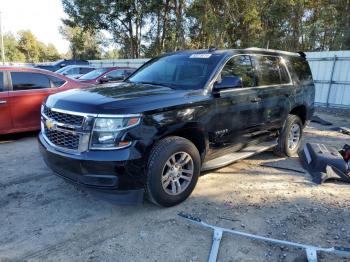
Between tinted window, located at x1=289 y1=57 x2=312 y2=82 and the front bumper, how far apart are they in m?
4.07

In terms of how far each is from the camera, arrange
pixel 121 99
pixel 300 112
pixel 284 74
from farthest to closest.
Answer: pixel 300 112, pixel 284 74, pixel 121 99

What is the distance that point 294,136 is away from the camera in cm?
639

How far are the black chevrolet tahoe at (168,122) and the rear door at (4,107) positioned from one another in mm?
3053

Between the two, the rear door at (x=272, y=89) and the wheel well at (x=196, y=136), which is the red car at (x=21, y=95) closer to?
the wheel well at (x=196, y=136)

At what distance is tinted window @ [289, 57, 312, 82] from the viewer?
6210 millimetres

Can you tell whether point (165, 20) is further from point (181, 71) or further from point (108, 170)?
point (108, 170)

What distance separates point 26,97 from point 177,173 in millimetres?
4608

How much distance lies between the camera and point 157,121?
142 inches

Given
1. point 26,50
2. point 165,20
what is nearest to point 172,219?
Result: point 165,20

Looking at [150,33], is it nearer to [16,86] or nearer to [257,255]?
[16,86]

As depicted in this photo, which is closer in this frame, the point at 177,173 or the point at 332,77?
the point at 177,173

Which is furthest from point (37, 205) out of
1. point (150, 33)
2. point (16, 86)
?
point (150, 33)

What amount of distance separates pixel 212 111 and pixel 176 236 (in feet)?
5.42

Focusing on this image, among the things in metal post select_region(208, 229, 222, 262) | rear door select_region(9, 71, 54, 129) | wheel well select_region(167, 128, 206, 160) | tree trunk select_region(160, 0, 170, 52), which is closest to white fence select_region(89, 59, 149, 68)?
tree trunk select_region(160, 0, 170, 52)
